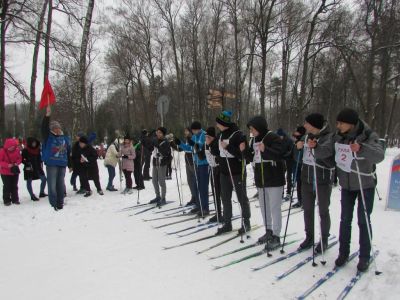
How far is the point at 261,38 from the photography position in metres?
18.2

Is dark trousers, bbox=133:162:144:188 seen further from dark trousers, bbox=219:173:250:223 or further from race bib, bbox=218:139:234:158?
race bib, bbox=218:139:234:158

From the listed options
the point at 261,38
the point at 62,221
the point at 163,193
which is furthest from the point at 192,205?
the point at 261,38

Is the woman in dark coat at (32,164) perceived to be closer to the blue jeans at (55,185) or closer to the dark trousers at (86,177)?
the dark trousers at (86,177)

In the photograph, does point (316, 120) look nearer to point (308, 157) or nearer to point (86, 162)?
point (308, 157)

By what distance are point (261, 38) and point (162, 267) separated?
52.0 ft

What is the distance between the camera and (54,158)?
26.3 feet

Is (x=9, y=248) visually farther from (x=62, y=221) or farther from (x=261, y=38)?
(x=261, y=38)

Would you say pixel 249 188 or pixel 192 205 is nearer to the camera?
pixel 192 205

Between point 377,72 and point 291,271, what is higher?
point 377,72

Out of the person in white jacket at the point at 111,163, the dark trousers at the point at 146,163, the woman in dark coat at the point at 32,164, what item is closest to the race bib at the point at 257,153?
the person in white jacket at the point at 111,163

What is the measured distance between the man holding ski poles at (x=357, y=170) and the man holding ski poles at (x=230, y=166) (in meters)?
1.75

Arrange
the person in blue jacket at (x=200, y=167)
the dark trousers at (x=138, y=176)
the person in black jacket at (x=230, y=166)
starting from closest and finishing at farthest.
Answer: the person in black jacket at (x=230, y=166), the person in blue jacket at (x=200, y=167), the dark trousers at (x=138, y=176)

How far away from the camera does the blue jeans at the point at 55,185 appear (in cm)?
807

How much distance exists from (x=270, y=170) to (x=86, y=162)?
21.8 feet
